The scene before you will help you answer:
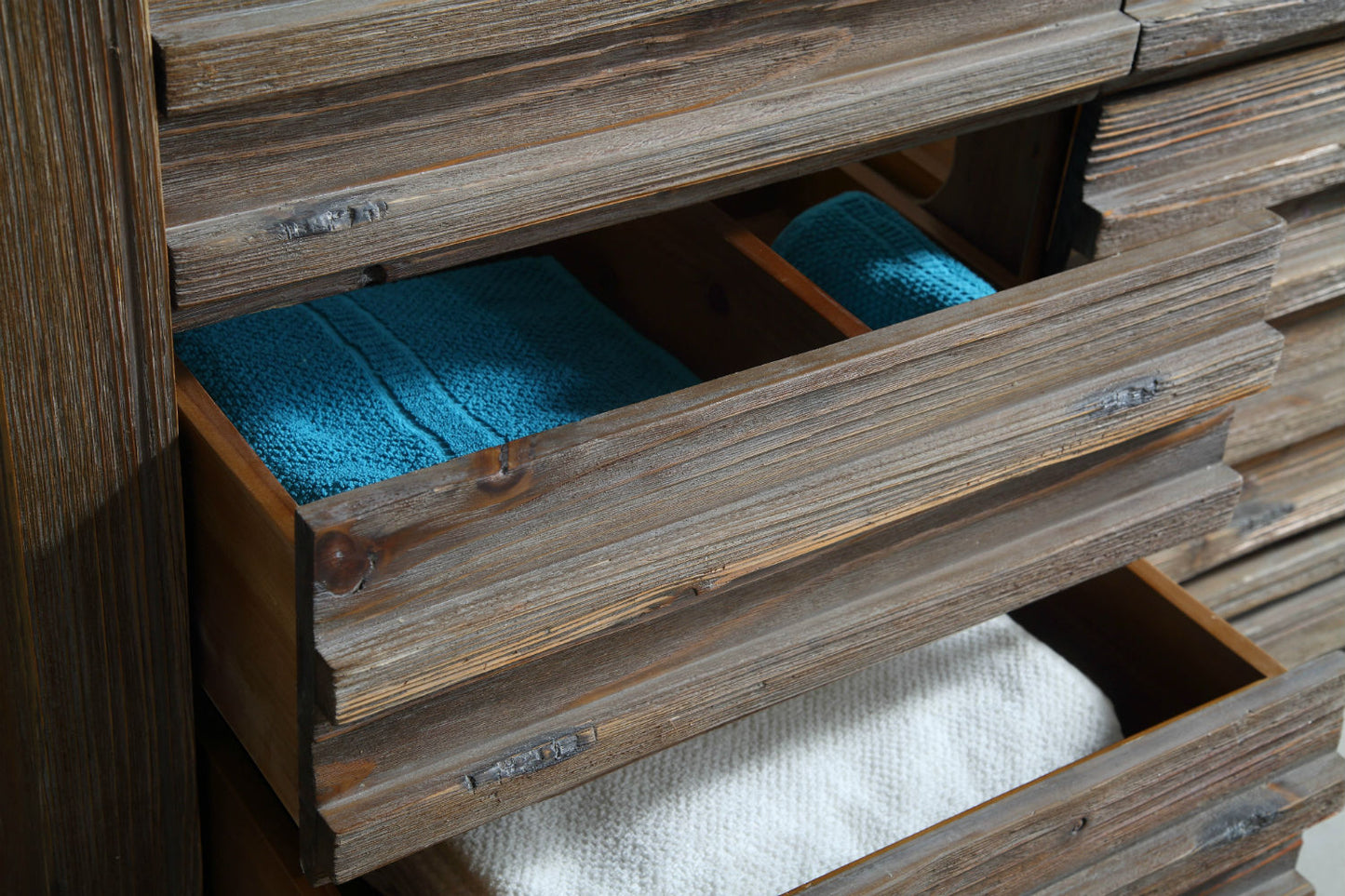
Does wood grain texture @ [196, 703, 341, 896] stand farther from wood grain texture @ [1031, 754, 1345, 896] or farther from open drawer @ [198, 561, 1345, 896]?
wood grain texture @ [1031, 754, 1345, 896]

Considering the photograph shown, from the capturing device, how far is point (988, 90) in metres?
0.75

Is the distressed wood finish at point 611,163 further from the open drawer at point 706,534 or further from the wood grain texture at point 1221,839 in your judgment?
the wood grain texture at point 1221,839

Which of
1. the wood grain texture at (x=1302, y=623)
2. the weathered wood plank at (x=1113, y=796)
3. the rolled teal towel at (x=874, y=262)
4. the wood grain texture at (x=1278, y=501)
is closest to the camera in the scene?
the weathered wood plank at (x=1113, y=796)

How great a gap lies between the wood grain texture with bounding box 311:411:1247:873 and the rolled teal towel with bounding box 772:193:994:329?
145 millimetres

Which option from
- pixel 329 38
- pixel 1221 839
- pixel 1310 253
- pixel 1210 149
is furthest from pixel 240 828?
pixel 1310 253

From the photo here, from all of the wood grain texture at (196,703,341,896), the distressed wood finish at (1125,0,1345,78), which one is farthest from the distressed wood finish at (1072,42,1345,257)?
the wood grain texture at (196,703,341,896)

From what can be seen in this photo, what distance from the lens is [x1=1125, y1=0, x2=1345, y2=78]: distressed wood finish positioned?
31.1 inches

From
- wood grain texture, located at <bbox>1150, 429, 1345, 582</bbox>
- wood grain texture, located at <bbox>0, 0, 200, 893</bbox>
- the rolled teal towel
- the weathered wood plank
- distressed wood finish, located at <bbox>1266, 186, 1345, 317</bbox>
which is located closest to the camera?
wood grain texture, located at <bbox>0, 0, 200, 893</bbox>

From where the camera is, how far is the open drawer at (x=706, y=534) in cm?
56

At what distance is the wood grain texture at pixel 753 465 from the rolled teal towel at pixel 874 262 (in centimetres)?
14

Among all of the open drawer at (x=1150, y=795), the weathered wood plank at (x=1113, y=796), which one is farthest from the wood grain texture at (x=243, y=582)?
the weathered wood plank at (x=1113, y=796)

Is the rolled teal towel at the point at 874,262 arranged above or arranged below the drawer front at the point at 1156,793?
above

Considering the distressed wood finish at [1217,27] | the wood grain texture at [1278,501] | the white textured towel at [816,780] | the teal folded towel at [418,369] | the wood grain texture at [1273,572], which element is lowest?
the wood grain texture at [1273,572]

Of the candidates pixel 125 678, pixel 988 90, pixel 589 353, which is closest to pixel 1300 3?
pixel 988 90
